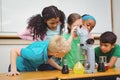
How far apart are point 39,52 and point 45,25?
0.45 metres

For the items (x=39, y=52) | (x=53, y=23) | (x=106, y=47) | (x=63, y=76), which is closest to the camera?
(x=63, y=76)

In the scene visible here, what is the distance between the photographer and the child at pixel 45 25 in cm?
200

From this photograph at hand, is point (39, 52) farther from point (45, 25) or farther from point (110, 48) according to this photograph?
point (110, 48)

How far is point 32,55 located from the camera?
1.69 metres

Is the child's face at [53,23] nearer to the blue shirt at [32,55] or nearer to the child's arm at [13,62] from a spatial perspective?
the blue shirt at [32,55]

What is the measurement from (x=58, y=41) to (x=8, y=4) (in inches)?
57.5

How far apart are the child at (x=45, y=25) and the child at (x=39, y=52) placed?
29 centimetres

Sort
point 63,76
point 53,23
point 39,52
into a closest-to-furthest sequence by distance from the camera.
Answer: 1. point 63,76
2. point 39,52
3. point 53,23

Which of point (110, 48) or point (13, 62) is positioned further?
point (110, 48)

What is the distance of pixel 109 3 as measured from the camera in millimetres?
3430

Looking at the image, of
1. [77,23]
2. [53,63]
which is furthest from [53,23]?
[53,63]

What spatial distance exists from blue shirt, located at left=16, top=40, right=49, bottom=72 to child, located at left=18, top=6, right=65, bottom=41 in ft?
0.90

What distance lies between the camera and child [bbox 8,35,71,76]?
1.63m

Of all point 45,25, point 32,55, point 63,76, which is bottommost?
point 63,76
